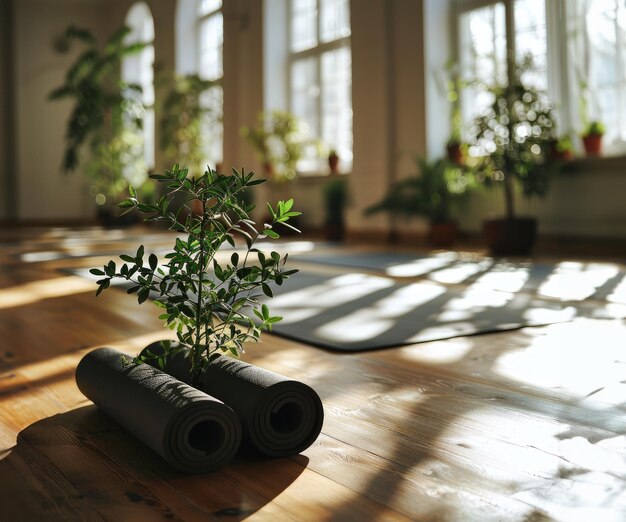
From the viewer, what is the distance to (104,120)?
12.9m

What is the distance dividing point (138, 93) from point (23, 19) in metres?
3.26

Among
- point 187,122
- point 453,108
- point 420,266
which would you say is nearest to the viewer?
point 420,266

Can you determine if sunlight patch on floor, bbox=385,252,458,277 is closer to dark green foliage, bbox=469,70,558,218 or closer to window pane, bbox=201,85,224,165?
dark green foliage, bbox=469,70,558,218

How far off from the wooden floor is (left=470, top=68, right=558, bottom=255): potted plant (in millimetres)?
3669

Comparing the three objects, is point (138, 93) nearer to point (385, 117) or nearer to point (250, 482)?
point (385, 117)

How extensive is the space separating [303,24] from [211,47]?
255 centimetres

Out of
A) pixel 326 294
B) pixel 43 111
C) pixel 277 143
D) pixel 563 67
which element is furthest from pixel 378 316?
pixel 43 111

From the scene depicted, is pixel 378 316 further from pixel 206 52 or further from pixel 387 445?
pixel 206 52

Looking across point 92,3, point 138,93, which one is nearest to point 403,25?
point 138,93

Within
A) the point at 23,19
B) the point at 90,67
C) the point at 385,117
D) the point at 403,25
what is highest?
the point at 23,19

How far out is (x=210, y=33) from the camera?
11945mm

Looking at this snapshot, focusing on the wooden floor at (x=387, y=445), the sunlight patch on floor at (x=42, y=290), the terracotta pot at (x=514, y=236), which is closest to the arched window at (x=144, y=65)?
the terracotta pot at (x=514, y=236)

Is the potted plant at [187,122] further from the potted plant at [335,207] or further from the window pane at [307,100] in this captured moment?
the potted plant at [335,207]

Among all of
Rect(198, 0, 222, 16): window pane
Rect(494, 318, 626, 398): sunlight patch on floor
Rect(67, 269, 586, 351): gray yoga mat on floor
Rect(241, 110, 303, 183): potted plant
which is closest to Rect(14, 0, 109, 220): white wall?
Rect(198, 0, 222, 16): window pane
